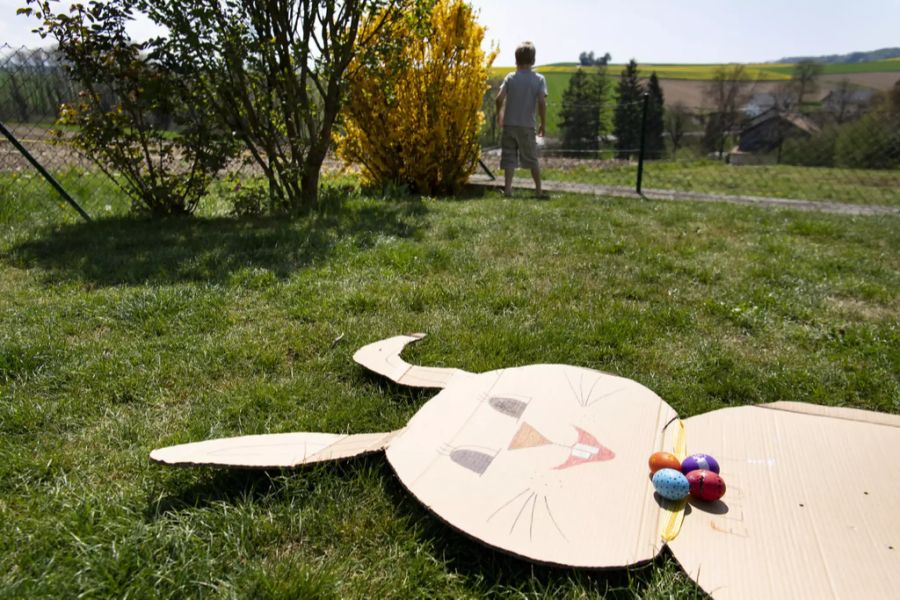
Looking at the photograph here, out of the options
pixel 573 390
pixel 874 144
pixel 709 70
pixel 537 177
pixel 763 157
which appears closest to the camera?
pixel 573 390

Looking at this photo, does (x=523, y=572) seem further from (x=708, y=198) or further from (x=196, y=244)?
(x=708, y=198)

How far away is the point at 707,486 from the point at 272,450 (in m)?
1.36

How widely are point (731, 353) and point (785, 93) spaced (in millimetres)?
41807

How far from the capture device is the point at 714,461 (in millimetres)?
1845

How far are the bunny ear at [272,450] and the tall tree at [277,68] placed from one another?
4.51m

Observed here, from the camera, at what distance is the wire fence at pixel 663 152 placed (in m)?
6.20

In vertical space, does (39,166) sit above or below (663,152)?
above

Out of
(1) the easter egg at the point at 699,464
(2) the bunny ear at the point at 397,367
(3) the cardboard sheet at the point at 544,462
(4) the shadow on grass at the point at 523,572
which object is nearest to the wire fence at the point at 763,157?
(2) the bunny ear at the point at 397,367

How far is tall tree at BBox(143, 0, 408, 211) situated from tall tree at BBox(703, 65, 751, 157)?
19.4 meters

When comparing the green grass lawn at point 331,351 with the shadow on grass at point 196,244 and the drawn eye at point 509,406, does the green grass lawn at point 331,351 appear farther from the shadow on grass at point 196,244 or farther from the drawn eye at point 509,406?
the drawn eye at point 509,406

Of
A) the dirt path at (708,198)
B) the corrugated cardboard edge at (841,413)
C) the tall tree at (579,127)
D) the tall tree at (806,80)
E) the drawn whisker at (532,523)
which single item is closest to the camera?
the drawn whisker at (532,523)

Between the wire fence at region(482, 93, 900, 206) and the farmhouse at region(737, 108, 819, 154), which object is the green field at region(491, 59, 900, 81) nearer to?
the farmhouse at region(737, 108, 819, 154)

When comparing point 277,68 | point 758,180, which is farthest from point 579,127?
point 277,68

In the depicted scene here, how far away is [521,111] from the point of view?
756 centimetres
